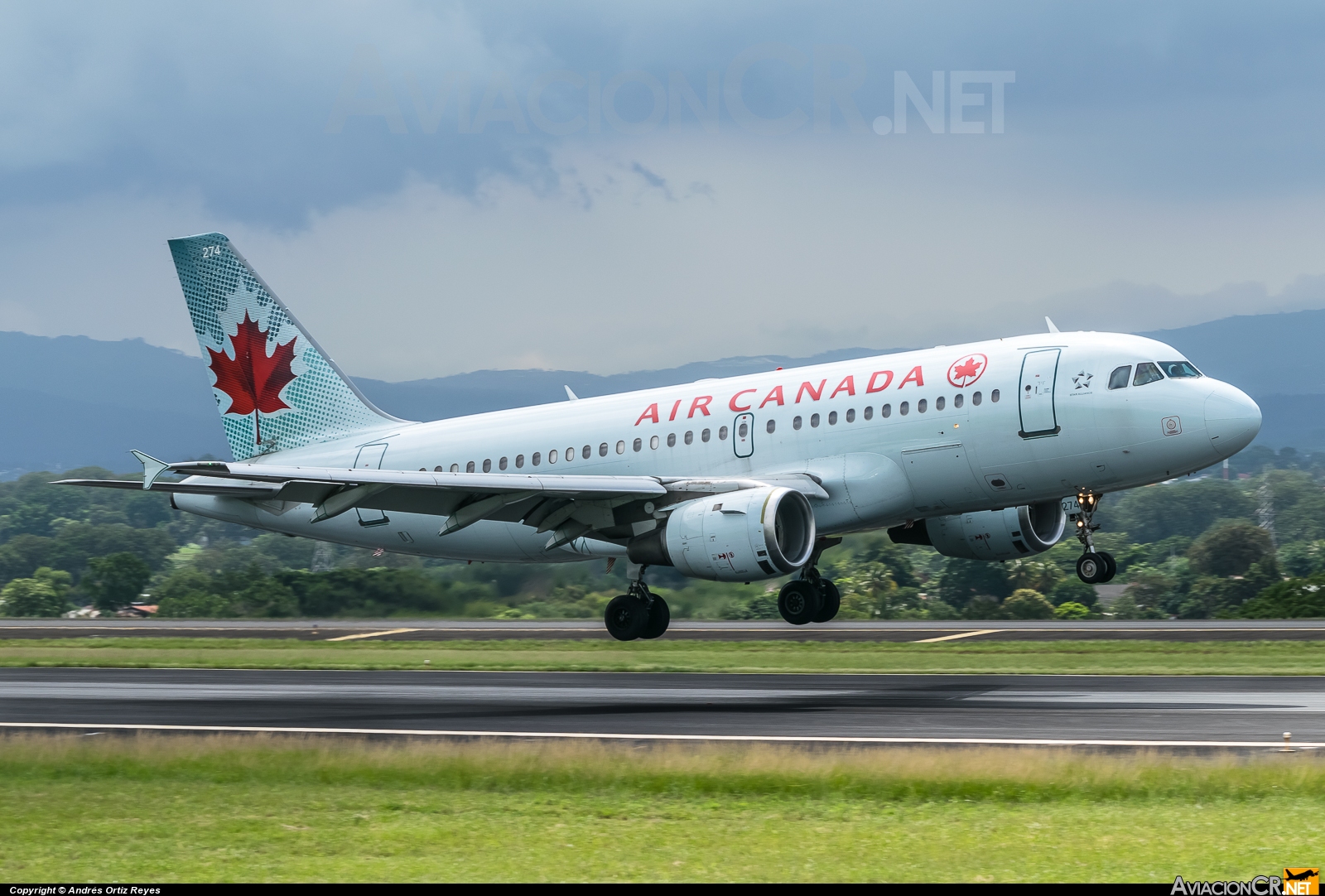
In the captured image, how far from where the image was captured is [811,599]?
3578 centimetres

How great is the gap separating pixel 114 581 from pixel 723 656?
43723 mm

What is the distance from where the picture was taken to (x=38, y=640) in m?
55.7

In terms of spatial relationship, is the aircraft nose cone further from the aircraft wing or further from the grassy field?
the grassy field

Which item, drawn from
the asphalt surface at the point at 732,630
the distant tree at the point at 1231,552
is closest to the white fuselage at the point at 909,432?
the asphalt surface at the point at 732,630

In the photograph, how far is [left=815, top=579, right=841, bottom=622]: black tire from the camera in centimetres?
3584

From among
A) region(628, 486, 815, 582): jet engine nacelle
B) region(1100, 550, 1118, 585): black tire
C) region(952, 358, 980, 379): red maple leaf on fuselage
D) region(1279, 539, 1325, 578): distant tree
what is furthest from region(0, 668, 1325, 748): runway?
region(1279, 539, 1325, 578): distant tree

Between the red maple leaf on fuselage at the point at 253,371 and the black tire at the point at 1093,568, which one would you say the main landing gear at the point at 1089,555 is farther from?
the red maple leaf on fuselage at the point at 253,371

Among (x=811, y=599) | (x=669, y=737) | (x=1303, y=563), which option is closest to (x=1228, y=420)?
(x=811, y=599)

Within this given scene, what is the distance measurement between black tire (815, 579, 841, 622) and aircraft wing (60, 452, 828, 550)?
4027 mm

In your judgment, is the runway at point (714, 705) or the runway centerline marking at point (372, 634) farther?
the runway centerline marking at point (372, 634)

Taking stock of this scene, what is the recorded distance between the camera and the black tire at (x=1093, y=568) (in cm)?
2984

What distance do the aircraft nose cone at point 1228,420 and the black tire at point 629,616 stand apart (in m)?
13.6

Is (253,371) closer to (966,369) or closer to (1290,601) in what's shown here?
(966,369)
